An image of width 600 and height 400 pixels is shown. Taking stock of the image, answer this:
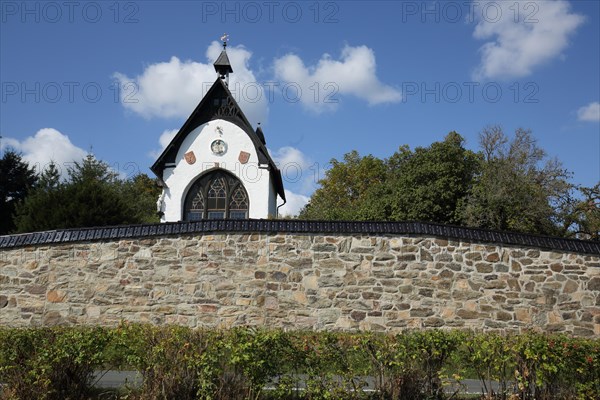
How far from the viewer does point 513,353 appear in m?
5.28

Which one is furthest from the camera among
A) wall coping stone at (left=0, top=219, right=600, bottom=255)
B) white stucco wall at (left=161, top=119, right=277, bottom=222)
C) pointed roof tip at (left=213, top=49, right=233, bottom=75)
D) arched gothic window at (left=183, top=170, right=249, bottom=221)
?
pointed roof tip at (left=213, top=49, right=233, bottom=75)

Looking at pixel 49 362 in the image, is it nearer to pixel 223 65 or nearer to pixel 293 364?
pixel 293 364

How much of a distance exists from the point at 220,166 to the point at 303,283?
10.3m

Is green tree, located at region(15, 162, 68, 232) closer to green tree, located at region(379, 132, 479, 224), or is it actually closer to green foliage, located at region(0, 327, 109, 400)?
green foliage, located at region(0, 327, 109, 400)

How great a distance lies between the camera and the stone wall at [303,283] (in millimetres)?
10406

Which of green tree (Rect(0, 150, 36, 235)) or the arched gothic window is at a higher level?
green tree (Rect(0, 150, 36, 235))

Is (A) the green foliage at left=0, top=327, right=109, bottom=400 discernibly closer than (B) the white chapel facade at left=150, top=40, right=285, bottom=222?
Yes

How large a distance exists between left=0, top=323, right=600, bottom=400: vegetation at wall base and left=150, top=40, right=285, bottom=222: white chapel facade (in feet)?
45.9

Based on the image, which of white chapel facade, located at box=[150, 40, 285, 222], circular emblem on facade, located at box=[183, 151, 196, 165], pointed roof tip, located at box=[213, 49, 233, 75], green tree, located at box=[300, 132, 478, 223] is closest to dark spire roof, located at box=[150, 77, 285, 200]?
white chapel facade, located at box=[150, 40, 285, 222]

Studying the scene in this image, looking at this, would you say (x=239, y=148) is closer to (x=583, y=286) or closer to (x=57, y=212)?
(x=57, y=212)

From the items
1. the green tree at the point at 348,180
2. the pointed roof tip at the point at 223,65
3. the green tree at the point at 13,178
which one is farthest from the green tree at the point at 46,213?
the green tree at the point at 348,180

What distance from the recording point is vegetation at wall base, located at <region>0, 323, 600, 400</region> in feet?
17.0

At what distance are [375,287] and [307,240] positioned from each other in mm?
1808

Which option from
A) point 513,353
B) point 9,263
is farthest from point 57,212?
point 513,353
